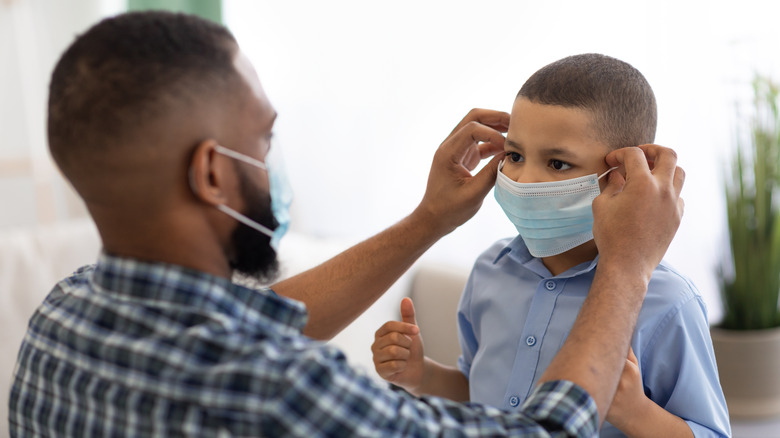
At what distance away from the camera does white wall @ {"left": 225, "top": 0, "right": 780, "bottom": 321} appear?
2.10 m

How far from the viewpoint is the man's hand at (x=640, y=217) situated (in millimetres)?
1006

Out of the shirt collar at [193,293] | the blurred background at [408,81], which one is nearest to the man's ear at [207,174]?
the shirt collar at [193,293]

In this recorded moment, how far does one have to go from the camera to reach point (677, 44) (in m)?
2.10

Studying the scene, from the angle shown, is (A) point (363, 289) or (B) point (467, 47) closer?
(A) point (363, 289)

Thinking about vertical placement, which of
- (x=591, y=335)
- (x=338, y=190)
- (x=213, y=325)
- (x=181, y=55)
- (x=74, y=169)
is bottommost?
(x=338, y=190)

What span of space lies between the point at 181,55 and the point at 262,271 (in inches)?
14.7

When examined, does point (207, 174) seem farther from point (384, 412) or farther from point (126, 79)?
point (384, 412)

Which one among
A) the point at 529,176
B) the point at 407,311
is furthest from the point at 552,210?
the point at 407,311

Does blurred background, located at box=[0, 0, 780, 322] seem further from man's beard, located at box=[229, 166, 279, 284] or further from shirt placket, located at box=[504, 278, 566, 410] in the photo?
man's beard, located at box=[229, 166, 279, 284]

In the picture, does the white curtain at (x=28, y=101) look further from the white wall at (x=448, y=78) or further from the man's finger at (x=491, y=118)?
the man's finger at (x=491, y=118)

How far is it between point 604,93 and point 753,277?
51.0 inches

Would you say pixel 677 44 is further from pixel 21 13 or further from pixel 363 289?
pixel 21 13

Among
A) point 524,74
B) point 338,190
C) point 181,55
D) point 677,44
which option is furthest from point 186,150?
point 338,190

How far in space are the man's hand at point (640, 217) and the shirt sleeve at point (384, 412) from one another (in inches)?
8.4
